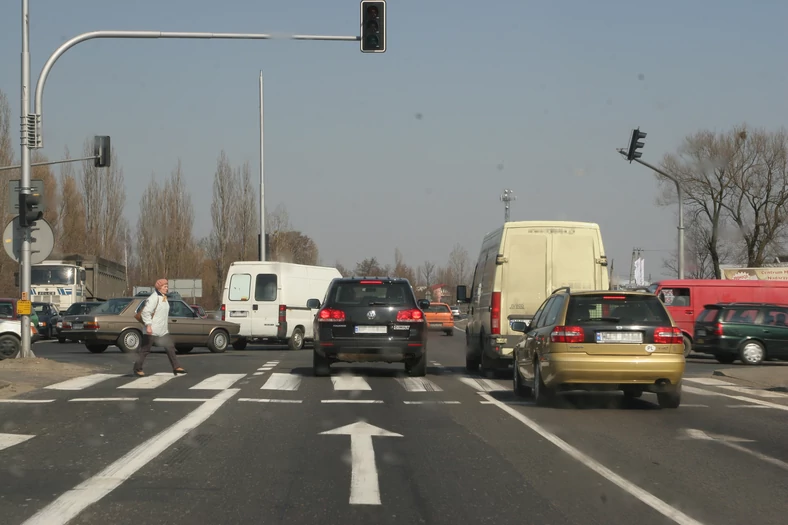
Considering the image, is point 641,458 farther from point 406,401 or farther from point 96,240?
point 96,240

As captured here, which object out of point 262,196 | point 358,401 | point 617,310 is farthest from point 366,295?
point 262,196

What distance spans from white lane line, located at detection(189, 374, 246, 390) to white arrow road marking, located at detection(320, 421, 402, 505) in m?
4.87

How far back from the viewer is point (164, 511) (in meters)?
6.45

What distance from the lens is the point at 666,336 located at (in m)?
12.9

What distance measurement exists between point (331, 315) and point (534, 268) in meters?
3.82

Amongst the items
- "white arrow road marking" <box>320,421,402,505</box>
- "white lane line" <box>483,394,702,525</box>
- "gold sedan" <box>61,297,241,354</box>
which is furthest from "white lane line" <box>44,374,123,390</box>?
→ "gold sedan" <box>61,297,241,354</box>

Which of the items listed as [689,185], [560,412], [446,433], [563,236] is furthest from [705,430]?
[689,185]

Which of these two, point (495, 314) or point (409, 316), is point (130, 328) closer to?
point (409, 316)

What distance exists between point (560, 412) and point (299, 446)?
4.43 metres

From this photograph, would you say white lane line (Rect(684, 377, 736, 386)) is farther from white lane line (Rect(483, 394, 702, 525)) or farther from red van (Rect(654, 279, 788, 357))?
red van (Rect(654, 279, 788, 357))

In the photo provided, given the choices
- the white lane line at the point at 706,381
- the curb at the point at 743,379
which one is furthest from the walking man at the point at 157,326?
the curb at the point at 743,379

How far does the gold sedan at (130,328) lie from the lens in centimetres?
2669

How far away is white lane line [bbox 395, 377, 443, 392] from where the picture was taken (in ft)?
51.4

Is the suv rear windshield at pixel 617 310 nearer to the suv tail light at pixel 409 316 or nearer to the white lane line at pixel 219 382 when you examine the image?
the suv tail light at pixel 409 316
